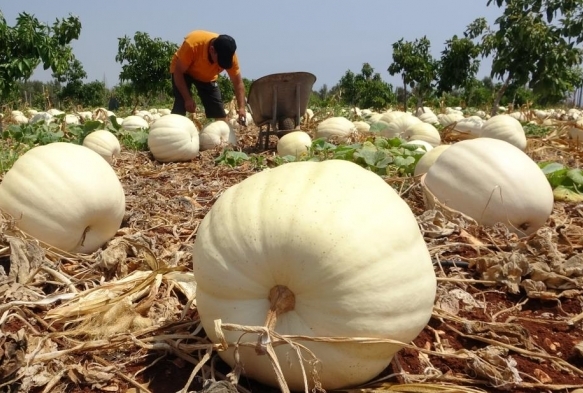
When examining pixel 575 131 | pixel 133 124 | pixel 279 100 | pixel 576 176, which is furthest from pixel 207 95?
pixel 576 176

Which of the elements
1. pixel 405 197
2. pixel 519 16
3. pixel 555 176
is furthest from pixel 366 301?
pixel 519 16

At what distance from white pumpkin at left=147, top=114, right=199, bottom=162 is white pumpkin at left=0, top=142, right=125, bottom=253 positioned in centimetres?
367

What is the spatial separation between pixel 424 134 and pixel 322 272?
592 centimetres

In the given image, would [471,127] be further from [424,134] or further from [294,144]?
[294,144]

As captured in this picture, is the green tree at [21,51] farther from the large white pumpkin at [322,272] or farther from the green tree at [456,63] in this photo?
the green tree at [456,63]

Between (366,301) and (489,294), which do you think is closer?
(366,301)

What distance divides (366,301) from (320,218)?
255 millimetres

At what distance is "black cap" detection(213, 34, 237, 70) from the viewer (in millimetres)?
8156

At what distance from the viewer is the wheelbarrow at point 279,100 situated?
7688 mm

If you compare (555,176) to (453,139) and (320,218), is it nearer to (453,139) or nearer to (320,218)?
(320,218)

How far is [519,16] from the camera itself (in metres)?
11.9

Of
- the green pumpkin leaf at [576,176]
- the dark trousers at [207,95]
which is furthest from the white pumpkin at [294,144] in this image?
the green pumpkin leaf at [576,176]

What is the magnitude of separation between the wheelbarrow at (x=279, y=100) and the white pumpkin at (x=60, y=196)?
4.93 m

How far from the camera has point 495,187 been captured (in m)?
2.96
